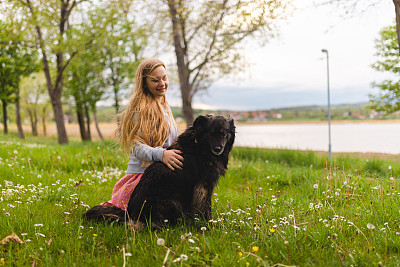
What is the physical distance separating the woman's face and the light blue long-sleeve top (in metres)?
0.35

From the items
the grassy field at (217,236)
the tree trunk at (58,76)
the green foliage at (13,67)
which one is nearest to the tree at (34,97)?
the green foliage at (13,67)

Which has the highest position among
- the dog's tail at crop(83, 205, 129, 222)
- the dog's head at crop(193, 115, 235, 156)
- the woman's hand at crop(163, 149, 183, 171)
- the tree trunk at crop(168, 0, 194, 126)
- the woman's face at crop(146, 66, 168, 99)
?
the tree trunk at crop(168, 0, 194, 126)

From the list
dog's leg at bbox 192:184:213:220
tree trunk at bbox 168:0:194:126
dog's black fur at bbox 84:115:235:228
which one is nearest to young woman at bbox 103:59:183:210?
dog's black fur at bbox 84:115:235:228

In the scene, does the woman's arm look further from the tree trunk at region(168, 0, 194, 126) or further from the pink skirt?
the tree trunk at region(168, 0, 194, 126)

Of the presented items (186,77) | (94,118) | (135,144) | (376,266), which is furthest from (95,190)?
(94,118)

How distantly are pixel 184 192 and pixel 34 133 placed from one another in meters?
54.1

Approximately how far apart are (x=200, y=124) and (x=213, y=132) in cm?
23

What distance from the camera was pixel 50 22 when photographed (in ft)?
53.5

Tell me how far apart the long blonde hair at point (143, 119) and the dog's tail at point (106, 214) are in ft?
2.91

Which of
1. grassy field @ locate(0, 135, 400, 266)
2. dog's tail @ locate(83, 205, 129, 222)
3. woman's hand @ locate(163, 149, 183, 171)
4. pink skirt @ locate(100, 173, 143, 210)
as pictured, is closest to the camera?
grassy field @ locate(0, 135, 400, 266)

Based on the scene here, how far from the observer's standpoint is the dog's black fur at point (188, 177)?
378cm

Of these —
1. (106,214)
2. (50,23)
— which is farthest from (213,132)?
(50,23)

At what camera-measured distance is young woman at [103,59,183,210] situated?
13.8ft

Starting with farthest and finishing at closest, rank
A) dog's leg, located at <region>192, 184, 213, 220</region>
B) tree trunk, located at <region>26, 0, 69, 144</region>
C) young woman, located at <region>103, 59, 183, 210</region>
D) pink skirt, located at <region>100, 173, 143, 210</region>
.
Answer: tree trunk, located at <region>26, 0, 69, 144</region>, pink skirt, located at <region>100, 173, 143, 210</region>, young woman, located at <region>103, 59, 183, 210</region>, dog's leg, located at <region>192, 184, 213, 220</region>
